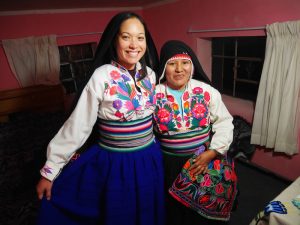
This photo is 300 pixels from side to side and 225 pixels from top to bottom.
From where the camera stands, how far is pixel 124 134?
1.18 m

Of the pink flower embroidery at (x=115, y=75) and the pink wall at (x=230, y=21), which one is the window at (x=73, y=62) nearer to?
the pink wall at (x=230, y=21)

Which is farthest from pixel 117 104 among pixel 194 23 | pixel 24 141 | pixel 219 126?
pixel 194 23

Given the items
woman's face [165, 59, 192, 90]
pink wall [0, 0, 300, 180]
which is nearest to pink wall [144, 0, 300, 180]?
pink wall [0, 0, 300, 180]

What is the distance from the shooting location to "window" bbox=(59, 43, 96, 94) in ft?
13.7

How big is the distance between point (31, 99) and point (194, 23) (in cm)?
267

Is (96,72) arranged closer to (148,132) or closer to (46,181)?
(148,132)

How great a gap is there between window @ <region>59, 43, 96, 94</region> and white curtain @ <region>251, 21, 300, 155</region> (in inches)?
119

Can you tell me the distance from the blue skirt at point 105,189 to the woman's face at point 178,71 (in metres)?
0.42

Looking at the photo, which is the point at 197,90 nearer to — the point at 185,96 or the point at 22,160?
the point at 185,96

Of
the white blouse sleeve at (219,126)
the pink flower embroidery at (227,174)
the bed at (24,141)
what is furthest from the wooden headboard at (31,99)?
the pink flower embroidery at (227,174)

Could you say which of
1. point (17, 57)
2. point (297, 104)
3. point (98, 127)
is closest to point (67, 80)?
point (17, 57)

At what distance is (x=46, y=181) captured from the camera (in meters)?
1.10

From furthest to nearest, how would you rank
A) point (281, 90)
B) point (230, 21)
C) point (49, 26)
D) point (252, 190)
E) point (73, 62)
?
point (73, 62) < point (49, 26) < point (230, 21) < point (252, 190) < point (281, 90)

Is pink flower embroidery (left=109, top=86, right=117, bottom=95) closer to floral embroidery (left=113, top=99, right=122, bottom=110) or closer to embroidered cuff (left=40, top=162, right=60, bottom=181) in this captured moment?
floral embroidery (left=113, top=99, right=122, bottom=110)
